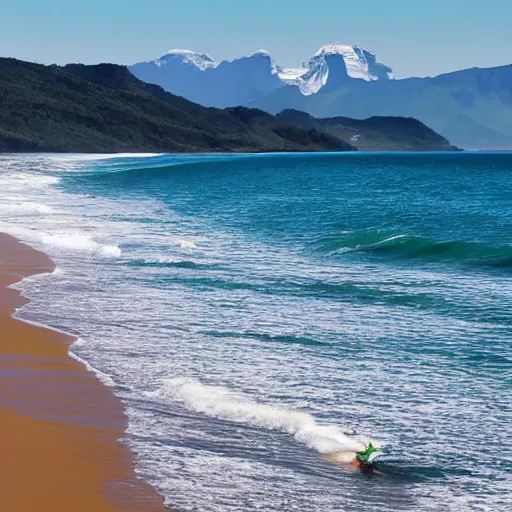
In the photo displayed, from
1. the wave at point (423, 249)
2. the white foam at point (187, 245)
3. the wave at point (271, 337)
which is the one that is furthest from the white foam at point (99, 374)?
the wave at point (423, 249)

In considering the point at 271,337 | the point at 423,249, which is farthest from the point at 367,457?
the point at 423,249

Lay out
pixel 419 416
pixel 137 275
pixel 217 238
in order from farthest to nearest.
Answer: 1. pixel 217 238
2. pixel 137 275
3. pixel 419 416

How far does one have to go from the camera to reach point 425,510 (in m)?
7.67

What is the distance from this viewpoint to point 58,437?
9062 millimetres

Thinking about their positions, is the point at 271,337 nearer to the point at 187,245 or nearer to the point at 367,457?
the point at 367,457

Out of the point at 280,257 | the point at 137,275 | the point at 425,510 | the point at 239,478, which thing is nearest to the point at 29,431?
the point at 239,478

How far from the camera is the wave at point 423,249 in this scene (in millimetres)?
25641

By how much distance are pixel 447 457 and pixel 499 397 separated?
213cm

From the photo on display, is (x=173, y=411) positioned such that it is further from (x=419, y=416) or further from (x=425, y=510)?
(x=425, y=510)

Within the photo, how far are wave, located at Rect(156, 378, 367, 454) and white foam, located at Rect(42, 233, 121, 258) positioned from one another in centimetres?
1338

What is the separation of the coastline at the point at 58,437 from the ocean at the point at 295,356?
256 mm

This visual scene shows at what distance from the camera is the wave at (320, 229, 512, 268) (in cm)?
2564

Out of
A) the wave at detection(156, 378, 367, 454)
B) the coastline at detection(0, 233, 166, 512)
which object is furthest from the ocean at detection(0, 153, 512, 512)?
the coastline at detection(0, 233, 166, 512)

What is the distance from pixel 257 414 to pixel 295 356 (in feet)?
9.02
